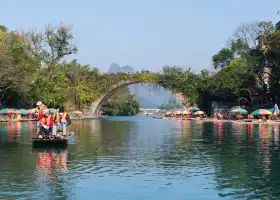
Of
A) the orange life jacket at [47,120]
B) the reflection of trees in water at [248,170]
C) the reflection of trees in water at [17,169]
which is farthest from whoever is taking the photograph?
the orange life jacket at [47,120]

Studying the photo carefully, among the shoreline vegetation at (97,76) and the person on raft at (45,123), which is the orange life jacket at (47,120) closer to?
the person on raft at (45,123)

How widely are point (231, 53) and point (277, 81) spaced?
34.9 meters

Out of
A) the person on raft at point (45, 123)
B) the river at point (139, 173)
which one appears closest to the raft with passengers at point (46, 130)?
the person on raft at point (45, 123)

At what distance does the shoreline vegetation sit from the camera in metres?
60.7

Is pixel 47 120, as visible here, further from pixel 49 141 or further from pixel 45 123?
pixel 49 141

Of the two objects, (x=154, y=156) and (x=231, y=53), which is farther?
(x=231, y=53)

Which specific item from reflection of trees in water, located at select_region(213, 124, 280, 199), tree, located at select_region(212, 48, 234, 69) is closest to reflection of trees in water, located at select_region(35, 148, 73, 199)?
reflection of trees in water, located at select_region(213, 124, 280, 199)

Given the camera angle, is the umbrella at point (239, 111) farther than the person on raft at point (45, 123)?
Yes

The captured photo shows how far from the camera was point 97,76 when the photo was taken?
8900 centimetres

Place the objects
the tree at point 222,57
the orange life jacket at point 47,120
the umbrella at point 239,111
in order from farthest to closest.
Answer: the tree at point 222,57 → the umbrella at point 239,111 → the orange life jacket at point 47,120

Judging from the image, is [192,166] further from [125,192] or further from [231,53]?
[231,53]

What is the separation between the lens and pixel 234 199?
11289 millimetres

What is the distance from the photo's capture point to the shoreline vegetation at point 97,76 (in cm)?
6066

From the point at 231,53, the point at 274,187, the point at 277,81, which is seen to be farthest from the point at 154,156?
the point at 231,53
